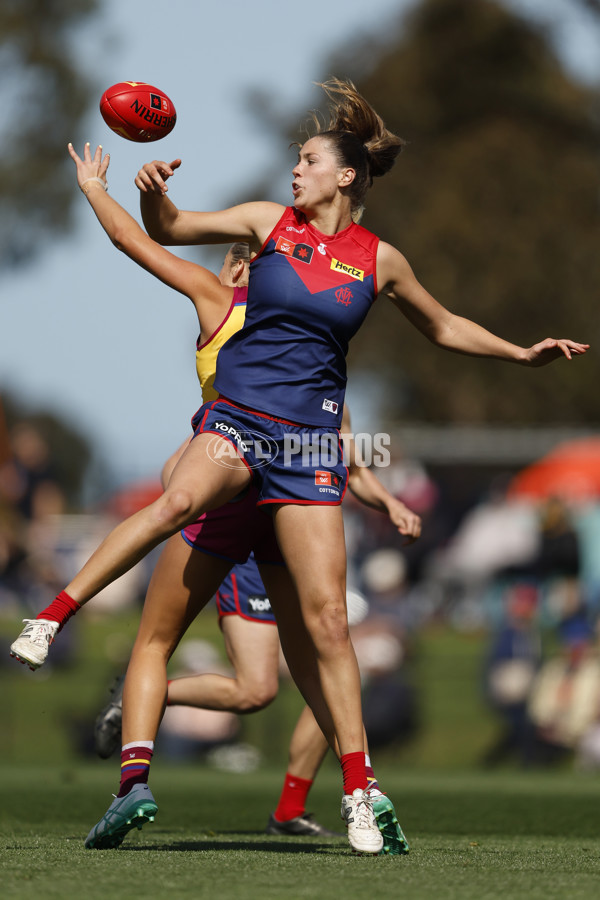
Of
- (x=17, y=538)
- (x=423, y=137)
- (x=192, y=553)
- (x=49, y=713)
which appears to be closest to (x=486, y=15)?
(x=423, y=137)

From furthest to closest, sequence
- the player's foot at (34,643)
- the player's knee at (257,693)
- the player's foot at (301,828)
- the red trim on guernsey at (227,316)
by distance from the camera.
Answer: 1. the player's knee at (257,693)
2. the player's foot at (301,828)
3. the red trim on guernsey at (227,316)
4. the player's foot at (34,643)

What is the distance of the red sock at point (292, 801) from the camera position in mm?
6266

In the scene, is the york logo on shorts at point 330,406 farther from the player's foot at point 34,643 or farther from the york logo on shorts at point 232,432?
the player's foot at point 34,643

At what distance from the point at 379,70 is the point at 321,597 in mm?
32355

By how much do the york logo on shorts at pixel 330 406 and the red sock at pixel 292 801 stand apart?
2.00m

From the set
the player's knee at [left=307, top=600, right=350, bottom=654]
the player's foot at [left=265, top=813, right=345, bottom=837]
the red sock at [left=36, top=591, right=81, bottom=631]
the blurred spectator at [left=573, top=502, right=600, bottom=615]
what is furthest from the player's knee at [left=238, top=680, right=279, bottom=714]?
the blurred spectator at [left=573, top=502, right=600, bottom=615]

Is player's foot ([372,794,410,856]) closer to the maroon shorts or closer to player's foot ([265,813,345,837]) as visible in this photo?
the maroon shorts

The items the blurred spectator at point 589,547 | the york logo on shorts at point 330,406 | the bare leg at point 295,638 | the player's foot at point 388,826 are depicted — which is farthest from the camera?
the blurred spectator at point 589,547

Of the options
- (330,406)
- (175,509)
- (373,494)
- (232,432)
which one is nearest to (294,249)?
(330,406)

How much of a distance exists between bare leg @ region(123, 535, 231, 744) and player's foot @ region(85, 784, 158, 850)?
0.38 metres

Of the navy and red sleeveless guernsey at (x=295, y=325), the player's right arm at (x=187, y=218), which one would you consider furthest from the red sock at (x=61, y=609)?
the player's right arm at (x=187, y=218)

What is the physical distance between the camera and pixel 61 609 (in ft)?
15.6

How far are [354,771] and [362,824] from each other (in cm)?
17

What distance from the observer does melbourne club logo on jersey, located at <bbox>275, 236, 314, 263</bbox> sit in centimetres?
499
